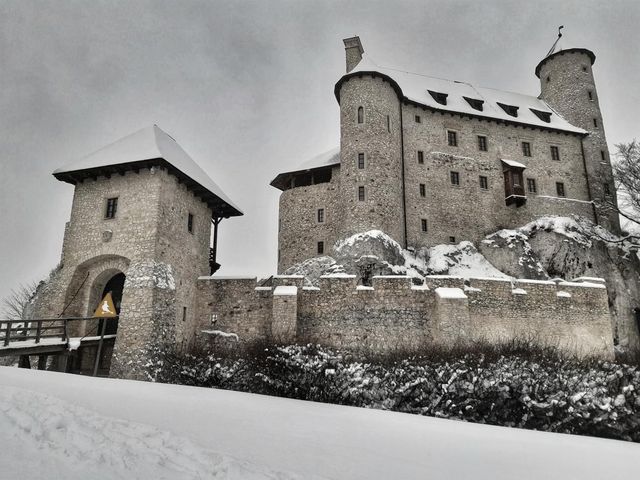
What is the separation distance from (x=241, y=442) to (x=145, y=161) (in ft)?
51.7

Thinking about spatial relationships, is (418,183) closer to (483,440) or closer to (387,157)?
(387,157)

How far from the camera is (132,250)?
19.9 meters

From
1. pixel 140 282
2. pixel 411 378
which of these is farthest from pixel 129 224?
pixel 411 378

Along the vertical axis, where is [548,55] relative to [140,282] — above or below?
above

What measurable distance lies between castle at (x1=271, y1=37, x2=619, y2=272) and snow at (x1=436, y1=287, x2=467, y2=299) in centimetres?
699

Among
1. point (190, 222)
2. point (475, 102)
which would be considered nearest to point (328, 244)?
point (190, 222)

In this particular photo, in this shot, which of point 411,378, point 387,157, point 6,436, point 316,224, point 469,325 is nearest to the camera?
point 6,436

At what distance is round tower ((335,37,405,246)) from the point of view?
27844mm

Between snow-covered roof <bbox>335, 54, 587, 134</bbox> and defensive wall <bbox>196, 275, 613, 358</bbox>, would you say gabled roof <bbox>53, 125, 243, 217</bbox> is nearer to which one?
defensive wall <bbox>196, 275, 613, 358</bbox>

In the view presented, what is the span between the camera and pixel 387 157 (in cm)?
2936

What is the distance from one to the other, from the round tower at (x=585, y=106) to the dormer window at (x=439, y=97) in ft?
32.7

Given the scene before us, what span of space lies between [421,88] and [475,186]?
8.36 m

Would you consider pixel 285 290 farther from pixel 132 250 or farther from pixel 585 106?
pixel 585 106

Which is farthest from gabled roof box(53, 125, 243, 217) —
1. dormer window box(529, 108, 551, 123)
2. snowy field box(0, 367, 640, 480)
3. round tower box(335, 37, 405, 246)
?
dormer window box(529, 108, 551, 123)
